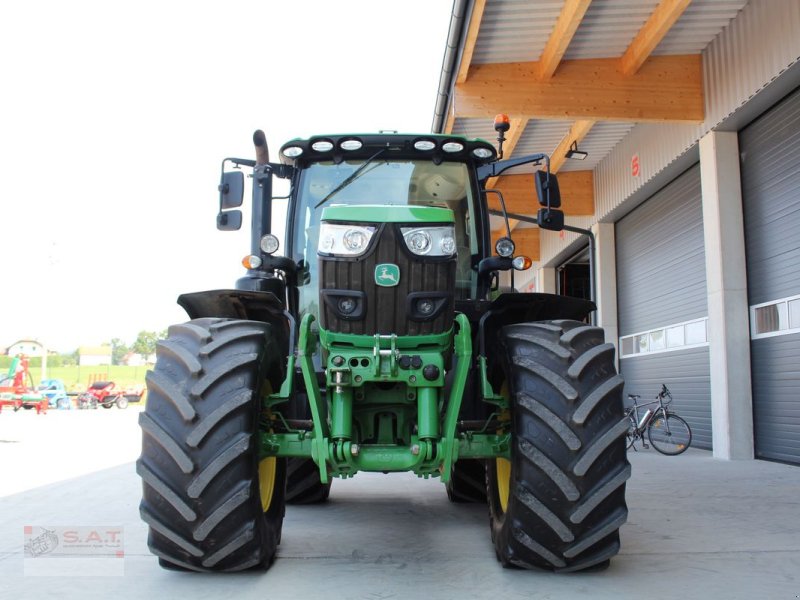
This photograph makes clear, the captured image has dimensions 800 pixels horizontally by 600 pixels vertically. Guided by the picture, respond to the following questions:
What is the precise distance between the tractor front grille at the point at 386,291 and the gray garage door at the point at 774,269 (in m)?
6.22

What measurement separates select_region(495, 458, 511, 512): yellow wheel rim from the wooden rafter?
582cm

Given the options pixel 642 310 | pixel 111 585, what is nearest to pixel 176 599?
pixel 111 585

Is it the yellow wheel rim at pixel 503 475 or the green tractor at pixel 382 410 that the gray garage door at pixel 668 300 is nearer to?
the yellow wheel rim at pixel 503 475

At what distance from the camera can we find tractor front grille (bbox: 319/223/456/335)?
3.33 meters

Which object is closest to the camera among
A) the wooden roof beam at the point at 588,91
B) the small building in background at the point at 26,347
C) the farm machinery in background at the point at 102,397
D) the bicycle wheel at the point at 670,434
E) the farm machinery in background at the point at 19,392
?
the wooden roof beam at the point at 588,91

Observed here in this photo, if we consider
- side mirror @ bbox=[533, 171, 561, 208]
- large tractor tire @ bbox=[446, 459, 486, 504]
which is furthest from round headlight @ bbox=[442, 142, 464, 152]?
large tractor tire @ bbox=[446, 459, 486, 504]

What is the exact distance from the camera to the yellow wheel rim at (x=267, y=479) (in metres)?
3.88

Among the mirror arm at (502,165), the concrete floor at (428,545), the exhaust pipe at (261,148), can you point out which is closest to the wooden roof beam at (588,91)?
the concrete floor at (428,545)

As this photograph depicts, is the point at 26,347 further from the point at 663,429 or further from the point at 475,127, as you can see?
the point at 663,429

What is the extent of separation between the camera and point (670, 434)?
34.2 ft

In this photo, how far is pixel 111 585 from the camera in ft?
11.1

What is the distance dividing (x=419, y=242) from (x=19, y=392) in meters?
29.9

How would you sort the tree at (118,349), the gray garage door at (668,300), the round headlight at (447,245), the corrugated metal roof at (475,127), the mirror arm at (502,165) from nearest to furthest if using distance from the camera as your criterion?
the round headlight at (447,245)
the mirror arm at (502,165)
the gray garage door at (668,300)
the corrugated metal roof at (475,127)
the tree at (118,349)

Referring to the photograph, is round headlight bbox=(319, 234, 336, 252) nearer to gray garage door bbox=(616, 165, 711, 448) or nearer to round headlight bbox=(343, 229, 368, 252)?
round headlight bbox=(343, 229, 368, 252)
